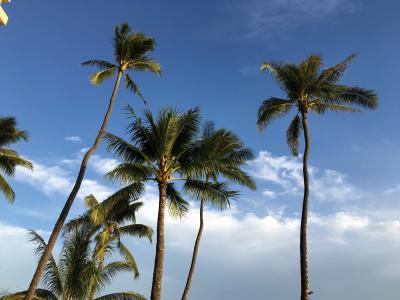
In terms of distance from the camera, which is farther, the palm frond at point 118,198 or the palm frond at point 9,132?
the palm frond at point 9,132

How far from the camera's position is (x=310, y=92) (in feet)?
79.9

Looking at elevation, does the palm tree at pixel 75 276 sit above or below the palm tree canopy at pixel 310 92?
below

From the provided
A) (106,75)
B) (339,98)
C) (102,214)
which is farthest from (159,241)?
(339,98)

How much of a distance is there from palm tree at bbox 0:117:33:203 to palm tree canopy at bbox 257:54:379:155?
16.7 meters

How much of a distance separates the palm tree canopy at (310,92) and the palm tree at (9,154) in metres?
16.7

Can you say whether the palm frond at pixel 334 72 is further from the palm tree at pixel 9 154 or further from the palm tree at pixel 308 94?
the palm tree at pixel 9 154

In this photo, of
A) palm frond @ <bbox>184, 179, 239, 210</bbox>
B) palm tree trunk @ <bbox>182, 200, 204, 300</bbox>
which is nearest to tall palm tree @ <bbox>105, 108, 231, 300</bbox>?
palm frond @ <bbox>184, 179, 239, 210</bbox>

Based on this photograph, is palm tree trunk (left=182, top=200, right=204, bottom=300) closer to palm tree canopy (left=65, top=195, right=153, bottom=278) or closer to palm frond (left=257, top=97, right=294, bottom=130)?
palm tree canopy (left=65, top=195, right=153, bottom=278)

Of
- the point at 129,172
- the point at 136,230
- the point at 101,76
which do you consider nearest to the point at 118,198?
the point at 129,172

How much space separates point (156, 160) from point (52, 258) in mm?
7862

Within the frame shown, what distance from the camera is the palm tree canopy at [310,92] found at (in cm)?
2417

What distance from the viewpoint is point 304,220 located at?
22.0 m

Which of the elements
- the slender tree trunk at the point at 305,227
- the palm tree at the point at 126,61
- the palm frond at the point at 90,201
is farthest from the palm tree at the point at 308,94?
the palm frond at the point at 90,201

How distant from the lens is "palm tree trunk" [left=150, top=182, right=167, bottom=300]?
746 inches
